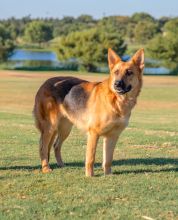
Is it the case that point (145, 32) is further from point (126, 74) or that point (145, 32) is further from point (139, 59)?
point (126, 74)

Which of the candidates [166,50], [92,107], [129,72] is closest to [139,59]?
[129,72]

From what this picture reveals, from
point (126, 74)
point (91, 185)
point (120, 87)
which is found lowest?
point (91, 185)

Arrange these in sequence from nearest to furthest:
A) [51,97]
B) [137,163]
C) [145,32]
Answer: [51,97], [137,163], [145,32]

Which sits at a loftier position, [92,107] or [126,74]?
[126,74]

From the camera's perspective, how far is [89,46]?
91438 millimetres

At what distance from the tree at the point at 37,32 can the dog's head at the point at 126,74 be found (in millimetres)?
164042

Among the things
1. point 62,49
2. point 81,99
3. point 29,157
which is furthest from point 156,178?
point 62,49

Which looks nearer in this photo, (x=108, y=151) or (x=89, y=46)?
(x=108, y=151)

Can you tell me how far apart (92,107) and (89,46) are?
272ft

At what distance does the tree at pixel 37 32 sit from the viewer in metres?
172

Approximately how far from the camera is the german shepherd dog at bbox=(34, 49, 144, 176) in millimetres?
8758

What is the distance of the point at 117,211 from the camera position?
22.3 feet

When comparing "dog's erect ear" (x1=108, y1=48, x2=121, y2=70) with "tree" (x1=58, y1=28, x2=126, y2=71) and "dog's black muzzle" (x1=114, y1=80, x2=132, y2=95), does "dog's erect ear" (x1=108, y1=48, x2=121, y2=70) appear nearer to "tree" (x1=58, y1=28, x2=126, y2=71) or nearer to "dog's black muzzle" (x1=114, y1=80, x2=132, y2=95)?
"dog's black muzzle" (x1=114, y1=80, x2=132, y2=95)

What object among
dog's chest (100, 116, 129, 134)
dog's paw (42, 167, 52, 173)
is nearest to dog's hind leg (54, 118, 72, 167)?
dog's paw (42, 167, 52, 173)
